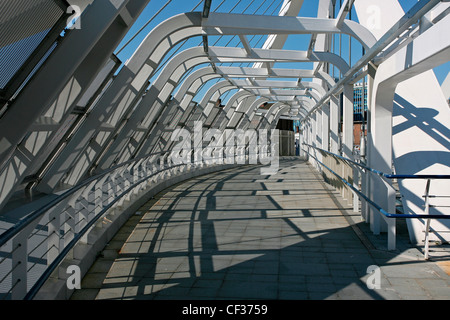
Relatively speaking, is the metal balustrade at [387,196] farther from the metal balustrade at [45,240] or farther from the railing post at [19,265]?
the railing post at [19,265]

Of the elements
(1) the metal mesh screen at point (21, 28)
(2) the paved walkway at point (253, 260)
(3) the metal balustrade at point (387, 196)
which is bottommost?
(2) the paved walkway at point (253, 260)

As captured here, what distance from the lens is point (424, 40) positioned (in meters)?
4.55

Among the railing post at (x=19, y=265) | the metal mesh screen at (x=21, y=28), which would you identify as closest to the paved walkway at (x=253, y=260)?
the railing post at (x=19, y=265)

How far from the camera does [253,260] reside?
16.5 feet

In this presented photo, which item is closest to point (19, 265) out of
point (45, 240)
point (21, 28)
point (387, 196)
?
point (45, 240)

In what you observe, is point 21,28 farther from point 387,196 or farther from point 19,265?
point 387,196

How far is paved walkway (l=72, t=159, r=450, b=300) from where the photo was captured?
13.3ft

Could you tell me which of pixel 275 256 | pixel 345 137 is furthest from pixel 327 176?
pixel 275 256

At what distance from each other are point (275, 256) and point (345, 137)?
547cm

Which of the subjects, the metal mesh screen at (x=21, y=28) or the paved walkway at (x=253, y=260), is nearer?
the metal mesh screen at (x=21, y=28)

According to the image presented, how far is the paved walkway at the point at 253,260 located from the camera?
4047mm

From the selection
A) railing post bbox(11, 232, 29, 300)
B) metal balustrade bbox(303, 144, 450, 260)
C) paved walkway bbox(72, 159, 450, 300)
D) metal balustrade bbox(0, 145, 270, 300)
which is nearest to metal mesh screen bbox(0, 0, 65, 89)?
metal balustrade bbox(0, 145, 270, 300)

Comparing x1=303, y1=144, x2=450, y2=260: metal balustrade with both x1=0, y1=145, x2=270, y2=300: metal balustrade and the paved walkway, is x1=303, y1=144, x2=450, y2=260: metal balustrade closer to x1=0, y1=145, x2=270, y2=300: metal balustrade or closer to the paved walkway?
the paved walkway
